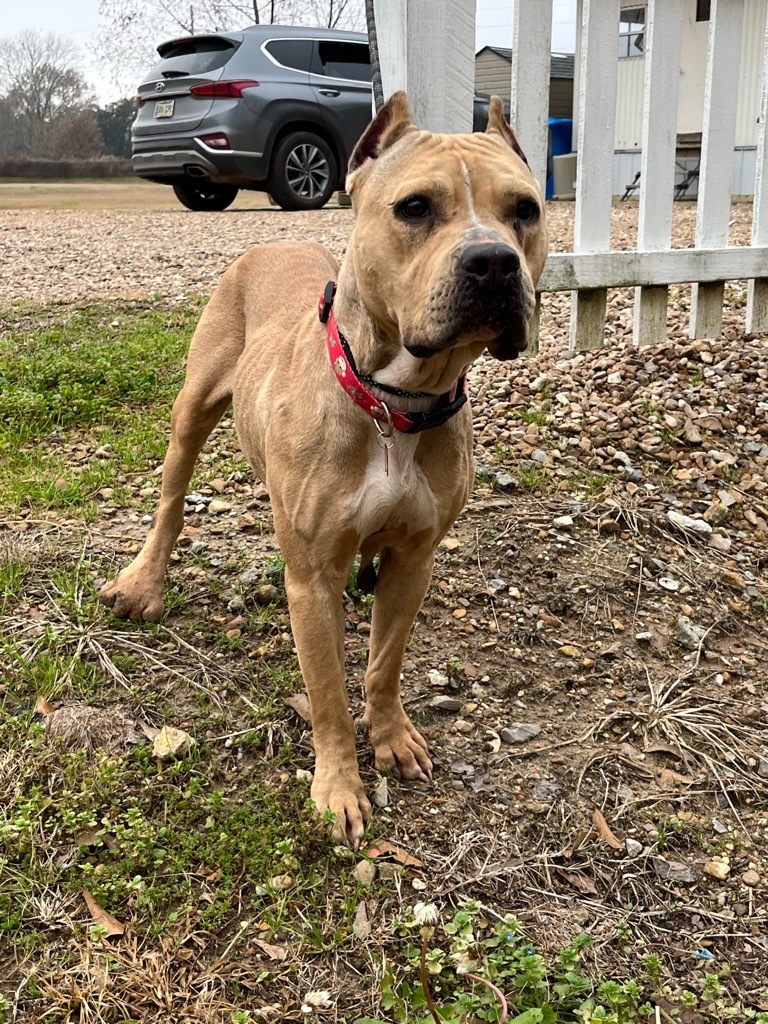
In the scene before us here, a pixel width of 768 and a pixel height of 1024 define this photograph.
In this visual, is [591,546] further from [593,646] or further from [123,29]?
[123,29]

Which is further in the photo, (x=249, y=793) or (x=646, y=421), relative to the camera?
(x=646, y=421)

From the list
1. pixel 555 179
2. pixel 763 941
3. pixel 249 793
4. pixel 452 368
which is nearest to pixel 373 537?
pixel 452 368

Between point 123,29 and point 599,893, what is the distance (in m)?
36.6

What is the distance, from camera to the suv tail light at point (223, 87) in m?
13.4

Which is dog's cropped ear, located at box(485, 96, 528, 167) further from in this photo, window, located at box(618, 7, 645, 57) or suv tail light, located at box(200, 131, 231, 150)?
window, located at box(618, 7, 645, 57)

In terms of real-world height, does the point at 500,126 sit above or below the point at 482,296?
above

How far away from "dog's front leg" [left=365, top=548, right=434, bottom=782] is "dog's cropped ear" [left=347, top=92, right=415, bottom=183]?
1.19 metres

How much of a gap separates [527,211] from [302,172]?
40.3 ft

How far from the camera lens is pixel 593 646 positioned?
3.67 metres

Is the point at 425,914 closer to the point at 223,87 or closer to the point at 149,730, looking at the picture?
the point at 149,730

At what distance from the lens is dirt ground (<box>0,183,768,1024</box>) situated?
2686 mm

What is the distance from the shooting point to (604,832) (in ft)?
9.37

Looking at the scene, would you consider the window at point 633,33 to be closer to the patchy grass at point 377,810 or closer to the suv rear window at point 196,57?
the suv rear window at point 196,57

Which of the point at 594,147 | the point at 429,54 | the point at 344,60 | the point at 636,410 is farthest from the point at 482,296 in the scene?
the point at 344,60
